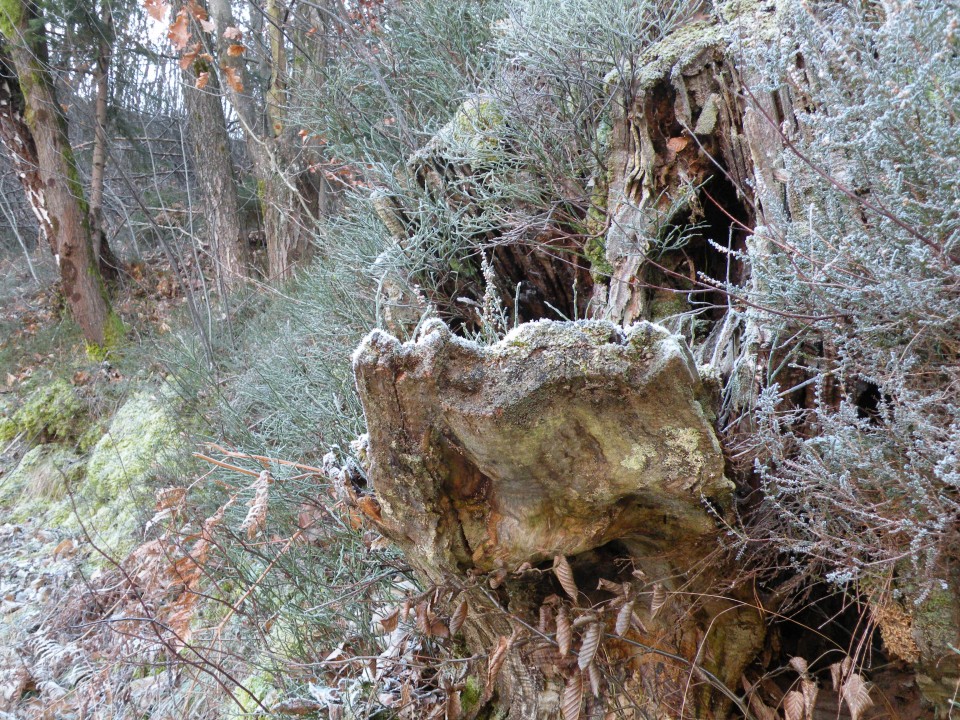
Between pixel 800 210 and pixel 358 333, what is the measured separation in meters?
3.01

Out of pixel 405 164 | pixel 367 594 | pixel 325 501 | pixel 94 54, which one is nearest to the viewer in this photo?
pixel 367 594

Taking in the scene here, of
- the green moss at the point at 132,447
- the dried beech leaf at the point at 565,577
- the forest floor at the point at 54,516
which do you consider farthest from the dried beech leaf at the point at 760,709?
the green moss at the point at 132,447

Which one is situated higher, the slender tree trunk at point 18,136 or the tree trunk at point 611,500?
the slender tree trunk at point 18,136

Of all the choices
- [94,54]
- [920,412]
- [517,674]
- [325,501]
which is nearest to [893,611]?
[920,412]

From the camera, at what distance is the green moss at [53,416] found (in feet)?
28.2

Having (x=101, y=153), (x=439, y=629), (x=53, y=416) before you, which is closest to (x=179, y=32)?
(x=101, y=153)

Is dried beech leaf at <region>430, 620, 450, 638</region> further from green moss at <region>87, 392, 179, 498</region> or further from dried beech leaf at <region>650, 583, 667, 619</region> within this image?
green moss at <region>87, 392, 179, 498</region>

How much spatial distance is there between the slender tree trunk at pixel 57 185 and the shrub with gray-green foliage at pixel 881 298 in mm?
8636

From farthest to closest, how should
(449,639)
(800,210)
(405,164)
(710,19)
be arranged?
(405,164) < (710,19) < (449,639) < (800,210)

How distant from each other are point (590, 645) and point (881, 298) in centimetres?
120

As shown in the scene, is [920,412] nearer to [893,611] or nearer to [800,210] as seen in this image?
[893,611]

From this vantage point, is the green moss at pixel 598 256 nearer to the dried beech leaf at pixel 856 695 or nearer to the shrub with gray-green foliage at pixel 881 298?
the shrub with gray-green foliage at pixel 881 298

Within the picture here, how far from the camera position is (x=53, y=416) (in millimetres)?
8734

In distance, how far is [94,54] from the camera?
30.4 ft
